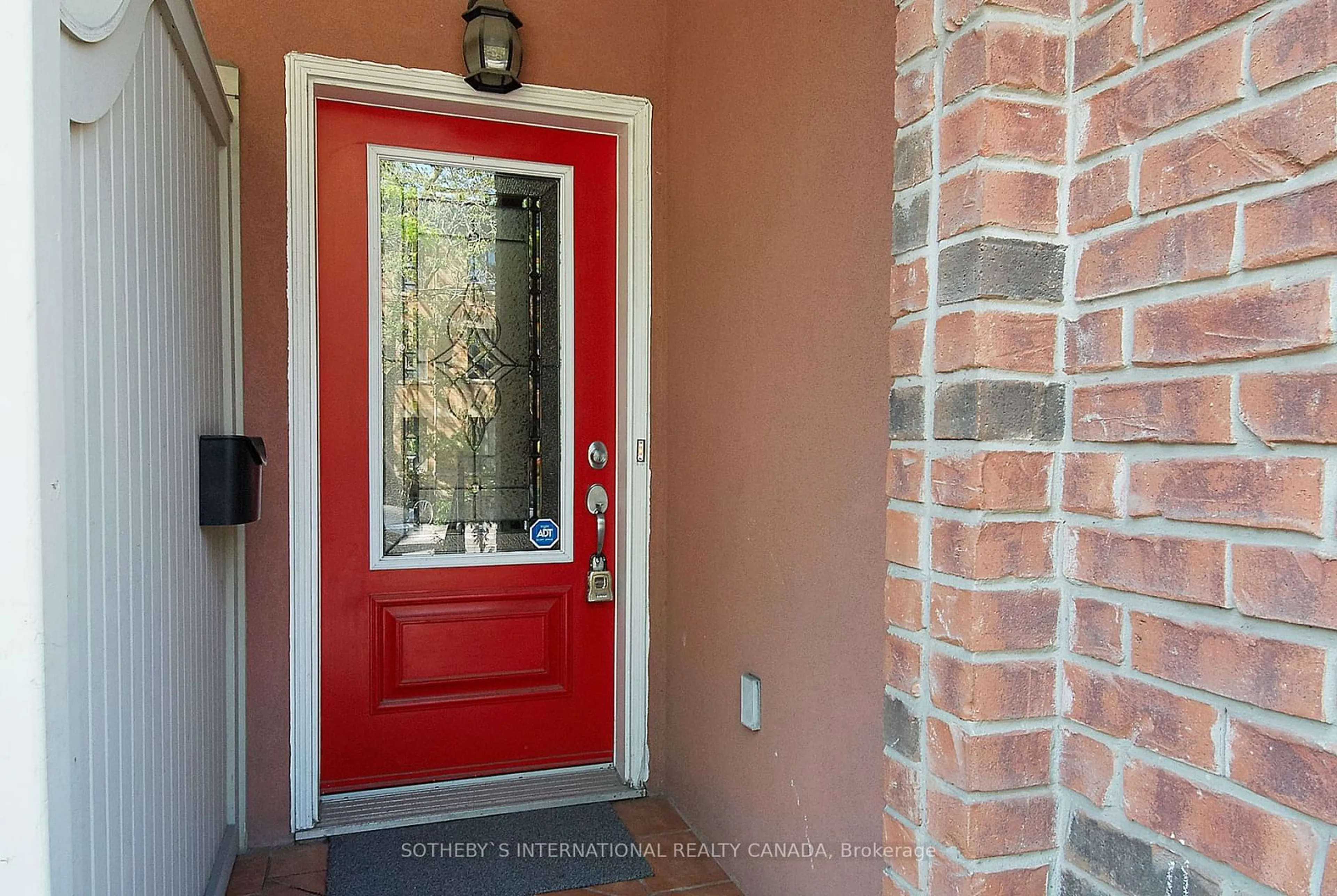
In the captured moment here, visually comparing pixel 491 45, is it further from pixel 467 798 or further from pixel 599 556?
pixel 467 798

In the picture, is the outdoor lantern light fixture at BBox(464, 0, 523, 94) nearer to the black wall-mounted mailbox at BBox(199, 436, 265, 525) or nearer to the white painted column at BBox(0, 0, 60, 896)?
the black wall-mounted mailbox at BBox(199, 436, 265, 525)

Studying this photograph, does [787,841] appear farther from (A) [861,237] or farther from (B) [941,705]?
(A) [861,237]

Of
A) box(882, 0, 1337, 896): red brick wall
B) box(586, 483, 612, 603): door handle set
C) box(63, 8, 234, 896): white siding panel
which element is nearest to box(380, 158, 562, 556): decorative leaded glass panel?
box(586, 483, 612, 603): door handle set

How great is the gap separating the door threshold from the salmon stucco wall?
22 cm

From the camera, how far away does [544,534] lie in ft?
8.71

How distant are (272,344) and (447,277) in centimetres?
53

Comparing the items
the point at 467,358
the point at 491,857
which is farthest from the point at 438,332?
the point at 491,857

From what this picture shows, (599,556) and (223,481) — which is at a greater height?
(223,481)

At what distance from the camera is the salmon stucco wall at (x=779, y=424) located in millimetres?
1622

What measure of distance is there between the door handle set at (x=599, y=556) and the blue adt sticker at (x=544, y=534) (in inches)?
4.8

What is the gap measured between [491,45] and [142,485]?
163 centimetres

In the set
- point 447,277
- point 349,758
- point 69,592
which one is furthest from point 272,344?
point 69,592

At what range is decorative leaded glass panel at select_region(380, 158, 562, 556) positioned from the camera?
2.51 meters

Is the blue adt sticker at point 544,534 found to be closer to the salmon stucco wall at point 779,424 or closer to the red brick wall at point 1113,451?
the salmon stucco wall at point 779,424
